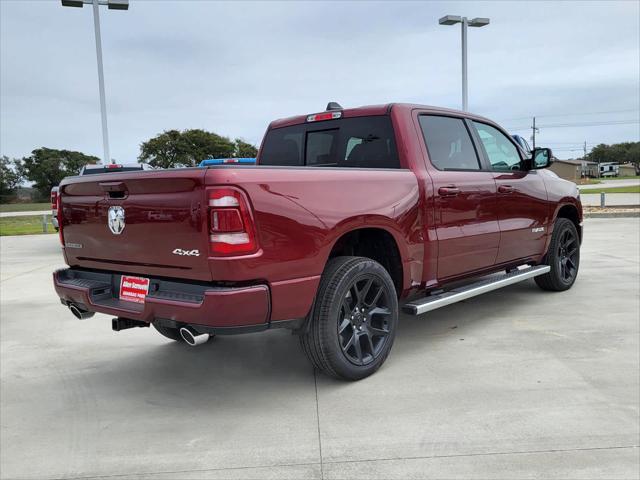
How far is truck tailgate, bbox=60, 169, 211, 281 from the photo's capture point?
2.96 meters

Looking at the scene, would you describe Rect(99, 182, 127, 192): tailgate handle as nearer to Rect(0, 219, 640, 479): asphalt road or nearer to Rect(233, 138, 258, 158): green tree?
Rect(0, 219, 640, 479): asphalt road

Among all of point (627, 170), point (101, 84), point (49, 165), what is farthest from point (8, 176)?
point (627, 170)

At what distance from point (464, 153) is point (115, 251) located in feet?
9.85

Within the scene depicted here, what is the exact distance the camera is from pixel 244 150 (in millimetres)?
60312

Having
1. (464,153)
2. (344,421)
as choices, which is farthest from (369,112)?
(344,421)

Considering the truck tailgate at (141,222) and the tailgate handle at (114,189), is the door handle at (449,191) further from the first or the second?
the tailgate handle at (114,189)

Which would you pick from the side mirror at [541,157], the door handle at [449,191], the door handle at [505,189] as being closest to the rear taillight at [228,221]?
the door handle at [449,191]

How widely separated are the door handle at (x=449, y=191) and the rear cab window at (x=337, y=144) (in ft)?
1.31

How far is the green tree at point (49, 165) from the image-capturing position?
56750mm

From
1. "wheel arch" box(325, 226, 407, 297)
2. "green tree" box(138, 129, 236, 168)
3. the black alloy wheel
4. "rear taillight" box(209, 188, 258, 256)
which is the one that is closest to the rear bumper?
"rear taillight" box(209, 188, 258, 256)

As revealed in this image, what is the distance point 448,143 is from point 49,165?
60.4 metres

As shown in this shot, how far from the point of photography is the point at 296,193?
10.4ft

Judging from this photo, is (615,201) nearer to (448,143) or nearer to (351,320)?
(448,143)

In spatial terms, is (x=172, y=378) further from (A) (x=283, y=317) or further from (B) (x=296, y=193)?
(B) (x=296, y=193)
